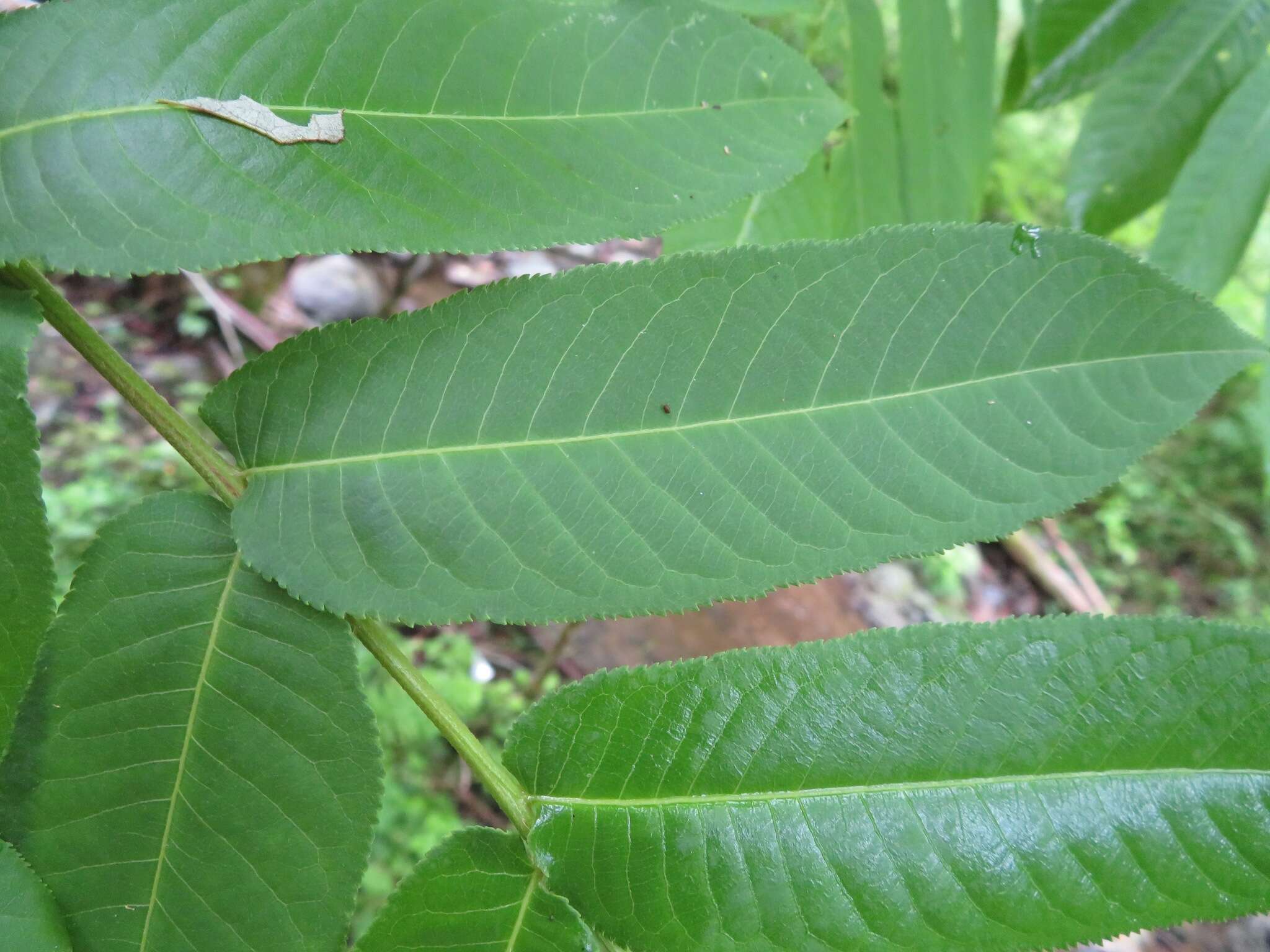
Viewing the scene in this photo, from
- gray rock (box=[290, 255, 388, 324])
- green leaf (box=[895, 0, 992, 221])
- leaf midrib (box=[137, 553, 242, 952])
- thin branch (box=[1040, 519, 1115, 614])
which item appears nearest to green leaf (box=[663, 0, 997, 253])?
green leaf (box=[895, 0, 992, 221])

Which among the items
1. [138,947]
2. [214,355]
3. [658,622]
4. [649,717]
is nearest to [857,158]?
[649,717]

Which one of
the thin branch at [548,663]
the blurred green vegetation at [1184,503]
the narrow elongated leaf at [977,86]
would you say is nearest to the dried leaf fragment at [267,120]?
the narrow elongated leaf at [977,86]

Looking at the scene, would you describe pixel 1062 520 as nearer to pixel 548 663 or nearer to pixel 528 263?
pixel 528 263

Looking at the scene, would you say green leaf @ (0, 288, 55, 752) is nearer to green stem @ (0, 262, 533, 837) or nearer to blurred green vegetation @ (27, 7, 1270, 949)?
green stem @ (0, 262, 533, 837)

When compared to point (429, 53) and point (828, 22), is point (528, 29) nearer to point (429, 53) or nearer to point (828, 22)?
point (429, 53)

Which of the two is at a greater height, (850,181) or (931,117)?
(931,117)

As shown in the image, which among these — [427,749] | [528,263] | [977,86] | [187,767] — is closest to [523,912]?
[187,767]

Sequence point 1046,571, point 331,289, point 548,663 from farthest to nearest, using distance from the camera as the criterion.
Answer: point 1046,571, point 331,289, point 548,663
